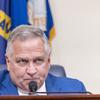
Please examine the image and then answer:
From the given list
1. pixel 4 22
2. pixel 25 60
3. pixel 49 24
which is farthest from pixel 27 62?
pixel 49 24

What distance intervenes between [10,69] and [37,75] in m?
0.16

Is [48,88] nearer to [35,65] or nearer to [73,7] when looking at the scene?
[35,65]

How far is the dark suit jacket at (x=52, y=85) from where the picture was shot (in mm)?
1858

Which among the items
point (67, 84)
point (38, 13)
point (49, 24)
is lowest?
point (67, 84)

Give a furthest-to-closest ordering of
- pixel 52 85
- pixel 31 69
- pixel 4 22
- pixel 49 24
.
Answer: pixel 49 24, pixel 4 22, pixel 52 85, pixel 31 69

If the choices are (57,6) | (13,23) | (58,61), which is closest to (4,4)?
(13,23)

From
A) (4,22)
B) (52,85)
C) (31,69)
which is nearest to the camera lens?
(31,69)

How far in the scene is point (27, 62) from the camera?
1.80 metres

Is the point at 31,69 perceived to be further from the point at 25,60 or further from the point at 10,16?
the point at 10,16

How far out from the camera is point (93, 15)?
3271mm

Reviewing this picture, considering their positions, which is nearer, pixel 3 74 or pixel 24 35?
pixel 24 35

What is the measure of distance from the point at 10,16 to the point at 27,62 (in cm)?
133

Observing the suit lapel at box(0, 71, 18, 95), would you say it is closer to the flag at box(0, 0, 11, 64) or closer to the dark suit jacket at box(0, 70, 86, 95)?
the dark suit jacket at box(0, 70, 86, 95)

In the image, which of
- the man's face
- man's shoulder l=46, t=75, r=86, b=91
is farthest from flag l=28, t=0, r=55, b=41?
the man's face
